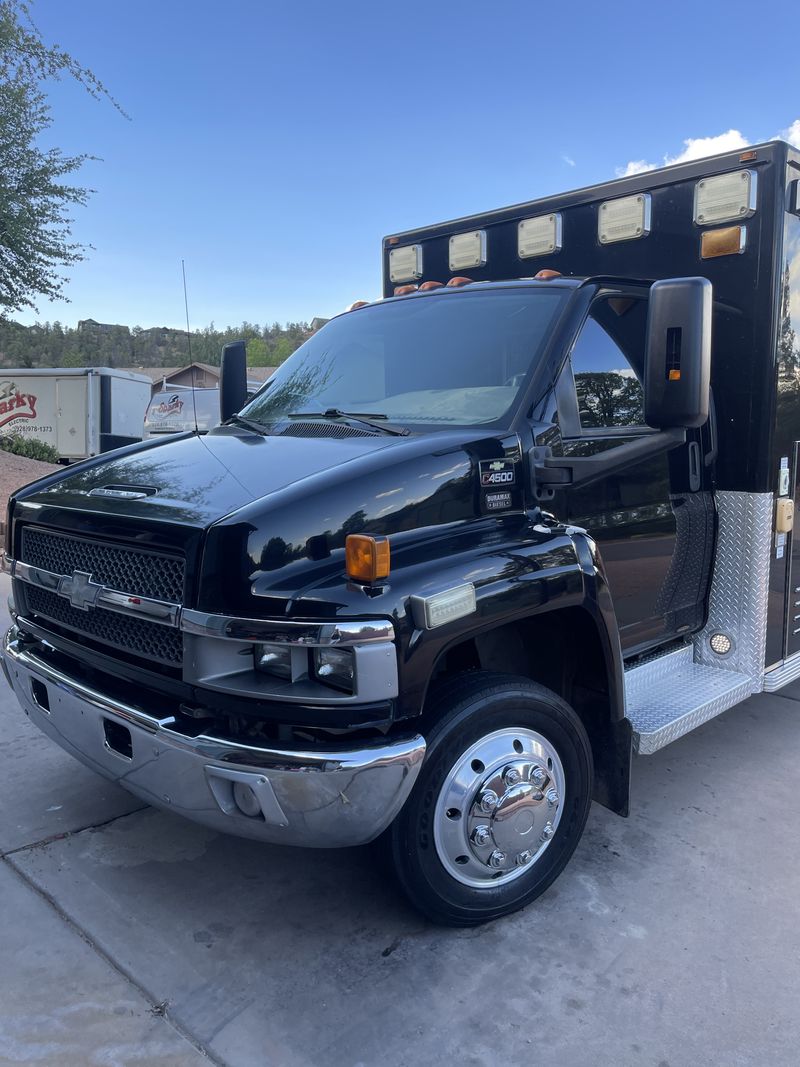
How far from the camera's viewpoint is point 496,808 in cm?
282

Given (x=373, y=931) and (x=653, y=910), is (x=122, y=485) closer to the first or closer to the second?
(x=373, y=931)

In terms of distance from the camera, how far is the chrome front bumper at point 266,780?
7.87 feet

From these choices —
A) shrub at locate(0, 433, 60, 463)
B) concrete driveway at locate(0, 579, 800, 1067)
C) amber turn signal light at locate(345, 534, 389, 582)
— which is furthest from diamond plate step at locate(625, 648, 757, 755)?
shrub at locate(0, 433, 60, 463)

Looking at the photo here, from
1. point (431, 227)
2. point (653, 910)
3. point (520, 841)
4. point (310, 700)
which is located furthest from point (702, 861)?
point (431, 227)

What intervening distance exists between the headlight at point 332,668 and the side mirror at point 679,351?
1.43m

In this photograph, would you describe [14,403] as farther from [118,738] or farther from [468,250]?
[118,738]

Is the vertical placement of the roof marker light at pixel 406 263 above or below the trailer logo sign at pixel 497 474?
above

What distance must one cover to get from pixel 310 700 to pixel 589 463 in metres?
1.40

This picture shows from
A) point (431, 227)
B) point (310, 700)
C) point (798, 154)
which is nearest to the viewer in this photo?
point (310, 700)

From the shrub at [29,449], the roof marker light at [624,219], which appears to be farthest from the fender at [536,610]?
the shrub at [29,449]

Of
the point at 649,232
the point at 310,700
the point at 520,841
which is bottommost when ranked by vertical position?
the point at 520,841

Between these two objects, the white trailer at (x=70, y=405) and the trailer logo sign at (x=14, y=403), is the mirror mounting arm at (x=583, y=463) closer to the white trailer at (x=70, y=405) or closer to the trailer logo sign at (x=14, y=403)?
the white trailer at (x=70, y=405)

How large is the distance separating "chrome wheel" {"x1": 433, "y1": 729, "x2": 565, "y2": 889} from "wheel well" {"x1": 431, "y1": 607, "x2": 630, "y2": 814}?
0.33 metres

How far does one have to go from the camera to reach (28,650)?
334cm
